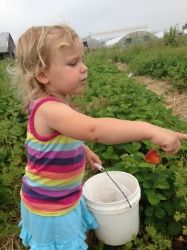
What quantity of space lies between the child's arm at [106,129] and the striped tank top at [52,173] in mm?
226

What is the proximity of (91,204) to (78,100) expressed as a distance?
11.9 feet

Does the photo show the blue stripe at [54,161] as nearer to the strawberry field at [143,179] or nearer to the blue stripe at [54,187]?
the blue stripe at [54,187]

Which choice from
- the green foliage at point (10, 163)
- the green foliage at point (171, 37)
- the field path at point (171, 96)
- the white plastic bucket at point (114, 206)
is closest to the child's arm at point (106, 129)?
the white plastic bucket at point (114, 206)

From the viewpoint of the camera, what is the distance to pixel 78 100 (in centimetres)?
614

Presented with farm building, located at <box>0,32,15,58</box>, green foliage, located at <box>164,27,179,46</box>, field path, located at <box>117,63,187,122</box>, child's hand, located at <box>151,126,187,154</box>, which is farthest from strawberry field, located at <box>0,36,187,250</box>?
farm building, located at <box>0,32,15,58</box>

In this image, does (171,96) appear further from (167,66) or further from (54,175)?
→ (54,175)

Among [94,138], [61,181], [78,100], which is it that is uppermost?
[94,138]

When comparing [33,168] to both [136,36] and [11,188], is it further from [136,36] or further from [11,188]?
[136,36]

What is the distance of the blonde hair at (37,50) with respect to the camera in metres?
2.05

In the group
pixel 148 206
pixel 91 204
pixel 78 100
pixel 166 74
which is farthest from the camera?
pixel 166 74

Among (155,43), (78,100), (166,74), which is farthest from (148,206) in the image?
(155,43)

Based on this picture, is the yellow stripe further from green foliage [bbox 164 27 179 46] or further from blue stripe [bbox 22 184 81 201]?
green foliage [bbox 164 27 179 46]

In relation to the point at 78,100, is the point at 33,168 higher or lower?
higher

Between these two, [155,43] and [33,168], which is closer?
[33,168]
